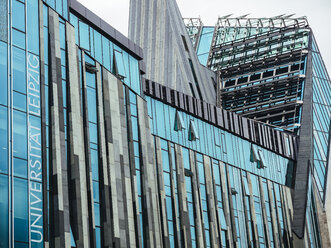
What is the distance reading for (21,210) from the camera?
3662 cm

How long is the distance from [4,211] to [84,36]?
54.8 feet

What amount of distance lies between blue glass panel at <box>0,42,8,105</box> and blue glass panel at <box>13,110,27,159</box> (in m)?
1.06

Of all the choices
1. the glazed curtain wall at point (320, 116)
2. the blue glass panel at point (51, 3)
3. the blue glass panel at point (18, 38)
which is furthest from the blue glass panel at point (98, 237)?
the glazed curtain wall at point (320, 116)

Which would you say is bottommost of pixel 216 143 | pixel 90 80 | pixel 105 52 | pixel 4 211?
pixel 4 211

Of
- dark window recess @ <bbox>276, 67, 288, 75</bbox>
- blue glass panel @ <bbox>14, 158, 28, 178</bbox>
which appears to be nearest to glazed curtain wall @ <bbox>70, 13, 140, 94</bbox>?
blue glass panel @ <bbox>14, 158, 28, 178</bbox>

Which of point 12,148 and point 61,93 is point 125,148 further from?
point 12,148

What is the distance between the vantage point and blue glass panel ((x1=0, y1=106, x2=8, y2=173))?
36.6 m

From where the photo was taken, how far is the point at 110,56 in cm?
5066

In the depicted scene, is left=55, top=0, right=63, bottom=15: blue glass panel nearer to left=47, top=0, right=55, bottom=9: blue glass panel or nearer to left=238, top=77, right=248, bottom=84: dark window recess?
left=47, top=0, right=55, bottom=9: blue glass panel

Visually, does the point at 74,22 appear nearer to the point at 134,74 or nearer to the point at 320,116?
the point at 134,74

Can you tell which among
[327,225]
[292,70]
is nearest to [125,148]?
[327,225]

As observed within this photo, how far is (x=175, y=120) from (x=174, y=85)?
17.2 m

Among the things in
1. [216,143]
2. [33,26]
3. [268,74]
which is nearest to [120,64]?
[33,26]

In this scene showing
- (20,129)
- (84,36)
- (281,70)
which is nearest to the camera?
(20,129)
